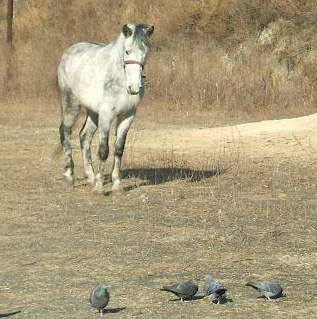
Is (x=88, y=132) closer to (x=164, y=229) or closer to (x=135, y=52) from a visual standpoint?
(x=135, y=52)

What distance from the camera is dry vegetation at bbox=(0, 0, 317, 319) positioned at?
7.81 m

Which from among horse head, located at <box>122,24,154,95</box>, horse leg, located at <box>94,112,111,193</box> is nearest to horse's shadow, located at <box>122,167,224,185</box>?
horse leg, located at <box>94,112,111,193</box>

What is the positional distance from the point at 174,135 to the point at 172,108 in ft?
21.2

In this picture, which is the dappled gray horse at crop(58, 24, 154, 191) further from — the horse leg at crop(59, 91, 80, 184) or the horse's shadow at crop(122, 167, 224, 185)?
the horse's shadow at crop(122, 167, 224, 185)

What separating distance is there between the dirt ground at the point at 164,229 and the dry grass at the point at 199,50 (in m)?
8.26

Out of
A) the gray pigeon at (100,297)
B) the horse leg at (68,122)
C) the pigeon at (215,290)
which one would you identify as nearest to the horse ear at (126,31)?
the horse leg at (68,122)

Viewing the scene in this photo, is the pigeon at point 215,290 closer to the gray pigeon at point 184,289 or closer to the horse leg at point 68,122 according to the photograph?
the gray pigeon at point 184,289

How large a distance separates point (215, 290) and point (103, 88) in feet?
19.8

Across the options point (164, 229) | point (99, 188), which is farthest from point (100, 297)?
point (99, 188)

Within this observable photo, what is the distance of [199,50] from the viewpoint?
31.2 meters

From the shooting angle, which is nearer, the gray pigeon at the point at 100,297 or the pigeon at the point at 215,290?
the gray pigeon at the point at 100,297

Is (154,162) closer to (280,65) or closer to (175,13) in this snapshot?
(280,65)

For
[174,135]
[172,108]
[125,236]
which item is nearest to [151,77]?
[172,108]

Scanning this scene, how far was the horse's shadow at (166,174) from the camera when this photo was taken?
14.2 meters
